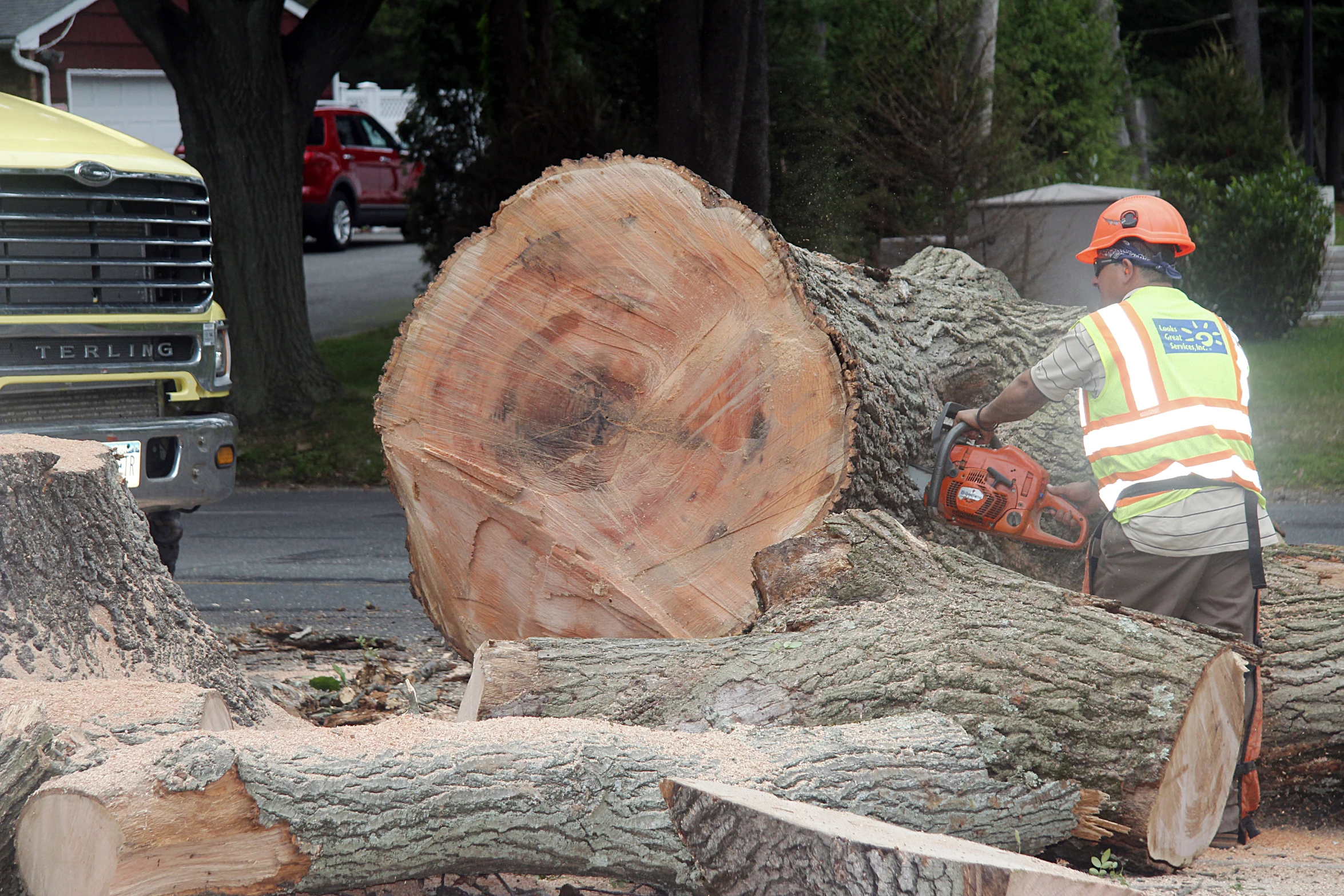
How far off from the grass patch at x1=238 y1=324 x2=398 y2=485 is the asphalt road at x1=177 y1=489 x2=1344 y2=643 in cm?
21

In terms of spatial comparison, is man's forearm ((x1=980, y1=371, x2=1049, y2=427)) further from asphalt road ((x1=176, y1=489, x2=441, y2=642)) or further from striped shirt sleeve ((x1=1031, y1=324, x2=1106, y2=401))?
asphalt road ((x1=176, y1=489, x2=441, y2=642))

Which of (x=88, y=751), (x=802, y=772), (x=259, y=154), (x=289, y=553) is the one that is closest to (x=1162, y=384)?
(x=802, y=772)

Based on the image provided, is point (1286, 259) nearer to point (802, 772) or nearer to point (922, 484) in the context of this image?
point (922, 484)

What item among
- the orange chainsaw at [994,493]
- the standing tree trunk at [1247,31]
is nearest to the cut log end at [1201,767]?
the orange chainsaw at [994,493]

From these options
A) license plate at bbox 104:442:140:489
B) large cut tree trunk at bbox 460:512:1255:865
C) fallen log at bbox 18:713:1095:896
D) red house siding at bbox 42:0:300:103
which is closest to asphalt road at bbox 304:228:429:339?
red house siding at bbox 42:0:300:103

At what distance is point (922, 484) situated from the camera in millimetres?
4309

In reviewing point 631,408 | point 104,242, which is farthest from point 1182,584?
point 104,242

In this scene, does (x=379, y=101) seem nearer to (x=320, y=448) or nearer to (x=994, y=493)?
(x=320, y=448)

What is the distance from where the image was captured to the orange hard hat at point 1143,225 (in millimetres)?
3717

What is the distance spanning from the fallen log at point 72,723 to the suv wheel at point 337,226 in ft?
58.3

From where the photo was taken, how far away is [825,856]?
2373 mm

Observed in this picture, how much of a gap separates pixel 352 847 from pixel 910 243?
985 cm

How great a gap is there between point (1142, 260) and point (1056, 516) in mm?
854

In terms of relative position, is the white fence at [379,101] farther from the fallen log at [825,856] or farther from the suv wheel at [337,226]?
the fallen log at [825,856]
